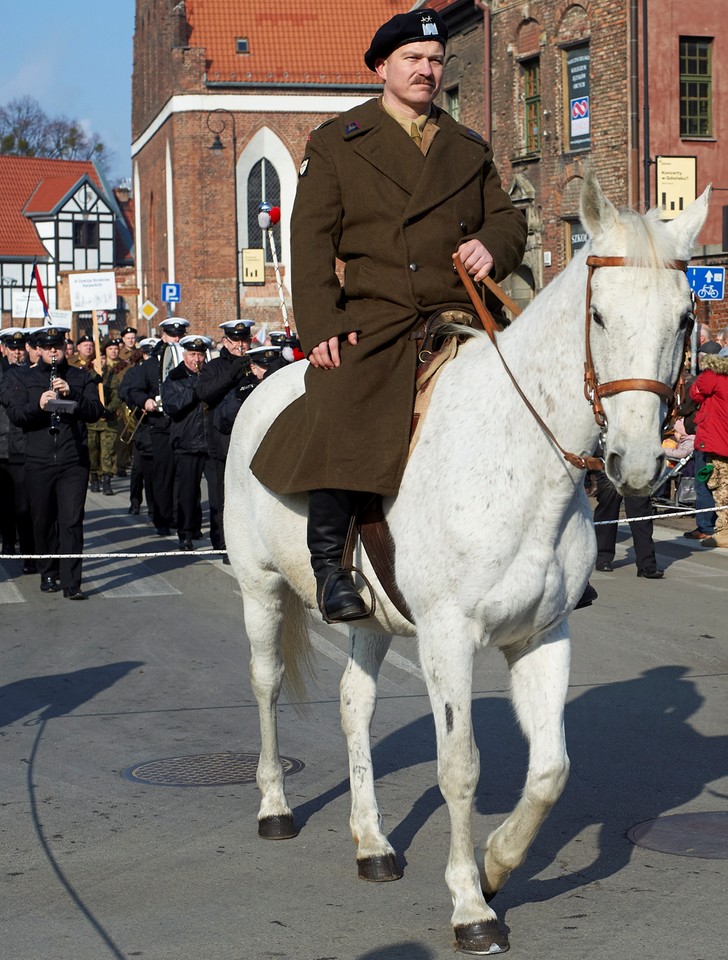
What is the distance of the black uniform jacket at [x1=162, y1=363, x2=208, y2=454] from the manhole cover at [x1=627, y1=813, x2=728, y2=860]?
41.8 ft

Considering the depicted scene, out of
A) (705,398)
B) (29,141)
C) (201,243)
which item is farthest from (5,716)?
(29,141)

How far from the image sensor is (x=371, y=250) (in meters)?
5.88

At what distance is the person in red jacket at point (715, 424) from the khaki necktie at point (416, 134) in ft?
41.2

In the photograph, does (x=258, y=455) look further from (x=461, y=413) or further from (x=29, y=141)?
(x=29, y=141)

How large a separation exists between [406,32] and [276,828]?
332cm

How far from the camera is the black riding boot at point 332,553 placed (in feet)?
19.0

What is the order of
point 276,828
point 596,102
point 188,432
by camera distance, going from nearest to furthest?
point 276,828, point 188,432, point 596,102

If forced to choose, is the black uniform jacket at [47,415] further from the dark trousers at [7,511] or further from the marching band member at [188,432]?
the marching band member at [188,432]

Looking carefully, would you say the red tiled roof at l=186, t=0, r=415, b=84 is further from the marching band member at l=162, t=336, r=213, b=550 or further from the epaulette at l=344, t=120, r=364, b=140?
the epaulette at l=344, t=120, r=364, b=140

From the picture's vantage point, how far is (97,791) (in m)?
7.38

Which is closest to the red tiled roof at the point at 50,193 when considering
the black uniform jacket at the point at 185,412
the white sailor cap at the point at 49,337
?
the black uniform jacket at the point at 185,412

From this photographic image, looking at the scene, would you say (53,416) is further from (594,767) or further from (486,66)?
(486,66)

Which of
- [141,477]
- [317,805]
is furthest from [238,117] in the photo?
[317,805]

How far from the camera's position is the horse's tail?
716cm
